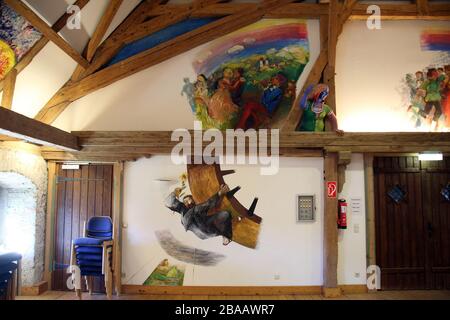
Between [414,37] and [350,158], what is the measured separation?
246cm

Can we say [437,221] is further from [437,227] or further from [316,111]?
[316,111]

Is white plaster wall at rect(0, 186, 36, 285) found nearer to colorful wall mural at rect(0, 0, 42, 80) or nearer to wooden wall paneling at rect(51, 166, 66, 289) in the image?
wooden wall paneling at rect(51, 166, 66, 289)

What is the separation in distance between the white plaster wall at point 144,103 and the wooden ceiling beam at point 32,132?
60 centimetres

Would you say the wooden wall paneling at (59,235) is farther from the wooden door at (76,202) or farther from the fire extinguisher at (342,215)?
the fire extinguisher at (342,215)

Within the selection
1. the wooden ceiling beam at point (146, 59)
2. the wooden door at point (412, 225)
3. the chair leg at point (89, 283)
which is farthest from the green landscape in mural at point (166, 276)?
the wooden door at point (412, 225)

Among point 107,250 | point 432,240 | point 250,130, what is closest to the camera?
point 107,250

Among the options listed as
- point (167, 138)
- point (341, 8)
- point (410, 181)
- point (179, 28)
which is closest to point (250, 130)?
point (167, 138)

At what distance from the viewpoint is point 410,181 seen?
6.62 metres

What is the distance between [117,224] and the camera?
6.14 meters

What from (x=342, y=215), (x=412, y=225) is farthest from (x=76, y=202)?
(x=412, y=225)

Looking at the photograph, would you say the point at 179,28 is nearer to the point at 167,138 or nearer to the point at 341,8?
the point at 167,138

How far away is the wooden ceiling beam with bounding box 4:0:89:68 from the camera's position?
13.6ft

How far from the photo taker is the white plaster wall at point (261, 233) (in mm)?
6113

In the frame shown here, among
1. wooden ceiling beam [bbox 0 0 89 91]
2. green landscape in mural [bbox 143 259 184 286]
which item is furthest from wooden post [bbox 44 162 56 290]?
wooden ceiling beam [bbox 0 0 89 91]
